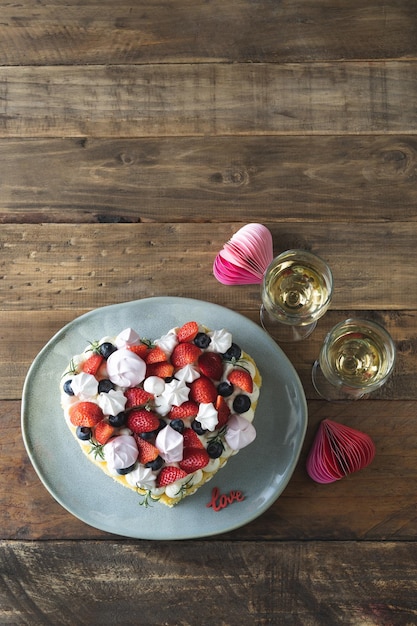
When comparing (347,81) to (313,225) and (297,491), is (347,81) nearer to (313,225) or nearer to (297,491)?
(313,225)

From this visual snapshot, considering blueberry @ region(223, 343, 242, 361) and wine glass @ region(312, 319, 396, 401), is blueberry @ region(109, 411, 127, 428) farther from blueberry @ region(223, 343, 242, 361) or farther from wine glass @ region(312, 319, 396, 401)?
wine glass @ region(312, 319, 396, 401)

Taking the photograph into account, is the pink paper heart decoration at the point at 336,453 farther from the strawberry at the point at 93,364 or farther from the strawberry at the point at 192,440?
the strawberry at the point at 93,364

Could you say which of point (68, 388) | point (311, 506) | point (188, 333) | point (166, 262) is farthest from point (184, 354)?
point (311, 506)

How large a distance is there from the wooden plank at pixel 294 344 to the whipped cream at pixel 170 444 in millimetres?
404

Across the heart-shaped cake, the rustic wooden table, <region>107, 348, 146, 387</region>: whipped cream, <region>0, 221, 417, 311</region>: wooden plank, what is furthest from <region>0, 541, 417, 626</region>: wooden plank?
<region>0, 221, 417, 311</region>: wooden plank

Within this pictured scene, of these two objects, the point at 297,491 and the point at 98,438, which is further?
the point at 297,491

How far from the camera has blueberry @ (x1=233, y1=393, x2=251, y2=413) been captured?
4.55ft

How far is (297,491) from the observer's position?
5.23ft

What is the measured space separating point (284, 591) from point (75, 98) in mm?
1340

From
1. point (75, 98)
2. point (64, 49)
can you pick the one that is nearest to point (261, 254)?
Result: point (75, 98)

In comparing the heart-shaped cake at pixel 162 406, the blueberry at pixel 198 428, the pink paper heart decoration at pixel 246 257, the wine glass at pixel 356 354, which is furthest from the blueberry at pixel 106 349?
the wine glass at pixel 356 354

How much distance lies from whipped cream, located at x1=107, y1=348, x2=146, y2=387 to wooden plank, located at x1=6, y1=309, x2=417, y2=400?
1.08ft

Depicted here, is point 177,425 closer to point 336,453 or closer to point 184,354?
point 184,354

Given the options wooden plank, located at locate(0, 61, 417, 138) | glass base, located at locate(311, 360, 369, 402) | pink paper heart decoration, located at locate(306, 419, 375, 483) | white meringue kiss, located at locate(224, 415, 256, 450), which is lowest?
pink paper heart decoration, located at locate(306, 419, 375, 483)
